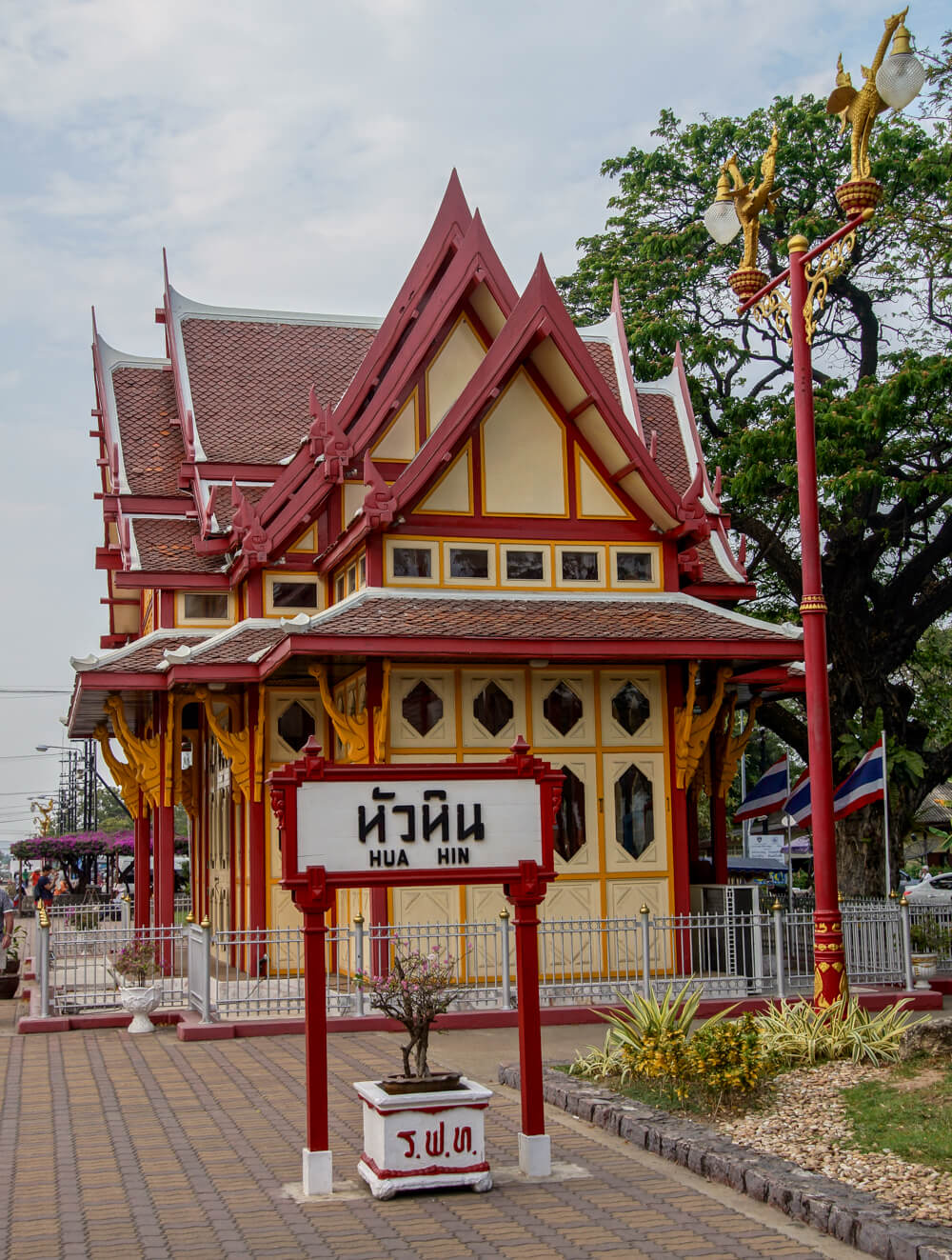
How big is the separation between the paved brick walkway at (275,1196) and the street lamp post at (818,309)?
3.31 meters

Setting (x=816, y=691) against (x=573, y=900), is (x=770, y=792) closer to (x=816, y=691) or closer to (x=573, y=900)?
(x=573, y=900)

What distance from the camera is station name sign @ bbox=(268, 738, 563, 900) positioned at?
863 cm

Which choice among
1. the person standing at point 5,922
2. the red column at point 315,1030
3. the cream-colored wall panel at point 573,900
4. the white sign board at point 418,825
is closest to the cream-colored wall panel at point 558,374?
the cream-colored wall panel at point 573,900

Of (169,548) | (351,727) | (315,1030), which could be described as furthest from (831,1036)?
(169,548)

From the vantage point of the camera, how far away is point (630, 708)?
18000 mm

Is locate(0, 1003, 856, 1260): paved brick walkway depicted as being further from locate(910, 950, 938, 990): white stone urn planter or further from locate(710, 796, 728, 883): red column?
locate(710, 796, 728, 883): red column

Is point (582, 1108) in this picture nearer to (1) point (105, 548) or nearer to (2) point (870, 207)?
(2) point (870, 207)

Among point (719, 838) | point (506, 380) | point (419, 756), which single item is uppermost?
point (506, 380)

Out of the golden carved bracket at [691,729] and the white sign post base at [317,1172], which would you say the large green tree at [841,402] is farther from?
the white sign post base at [317,1172]

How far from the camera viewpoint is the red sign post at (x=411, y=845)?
8578 mm

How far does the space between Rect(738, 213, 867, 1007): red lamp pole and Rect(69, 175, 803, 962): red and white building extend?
4396 millimetres

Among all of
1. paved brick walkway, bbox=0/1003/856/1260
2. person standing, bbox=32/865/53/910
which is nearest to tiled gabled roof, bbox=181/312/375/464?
paved brick walkway, bbox=0/1003/856/1260

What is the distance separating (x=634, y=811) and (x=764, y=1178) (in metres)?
9.83

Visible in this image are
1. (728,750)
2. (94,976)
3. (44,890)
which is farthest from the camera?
(44,890)
